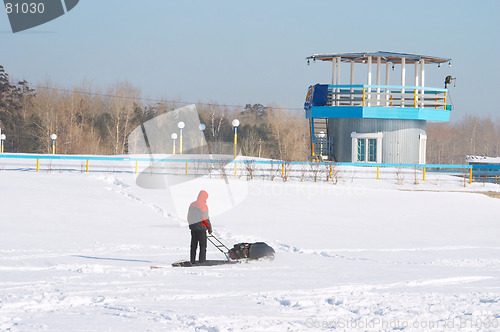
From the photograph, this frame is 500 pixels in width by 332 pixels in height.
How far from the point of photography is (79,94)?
7875 centimetres

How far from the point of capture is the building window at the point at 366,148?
33.1 metres

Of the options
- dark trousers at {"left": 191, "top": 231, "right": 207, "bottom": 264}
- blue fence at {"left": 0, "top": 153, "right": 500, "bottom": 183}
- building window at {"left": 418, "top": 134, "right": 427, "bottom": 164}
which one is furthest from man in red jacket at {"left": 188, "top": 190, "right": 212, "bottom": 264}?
building window at {"left": 418, "top": 134, "right": 427, "bottom": 164}

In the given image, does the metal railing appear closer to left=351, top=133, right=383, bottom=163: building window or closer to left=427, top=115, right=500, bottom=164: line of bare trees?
left=351, top=133, right=383, bottom=163: building window

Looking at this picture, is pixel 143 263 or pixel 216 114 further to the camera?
pixel 216 114

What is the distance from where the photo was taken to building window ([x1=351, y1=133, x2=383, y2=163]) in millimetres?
33062

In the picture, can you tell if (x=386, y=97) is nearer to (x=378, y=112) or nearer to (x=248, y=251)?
(x=378, y=112)

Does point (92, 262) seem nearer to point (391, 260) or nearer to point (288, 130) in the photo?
point (391, 260)

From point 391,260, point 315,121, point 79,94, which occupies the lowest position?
point 391,260

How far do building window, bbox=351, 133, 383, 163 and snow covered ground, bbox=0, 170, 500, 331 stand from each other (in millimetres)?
4996

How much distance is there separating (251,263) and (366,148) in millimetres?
21658

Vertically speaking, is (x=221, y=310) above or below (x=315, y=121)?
below

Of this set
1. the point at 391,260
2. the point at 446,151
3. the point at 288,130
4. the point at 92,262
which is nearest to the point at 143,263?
the point at 92,262

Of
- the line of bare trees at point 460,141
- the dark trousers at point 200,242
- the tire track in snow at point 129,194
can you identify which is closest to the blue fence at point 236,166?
the tire track in snow at point 129,194

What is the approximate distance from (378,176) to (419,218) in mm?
9514
